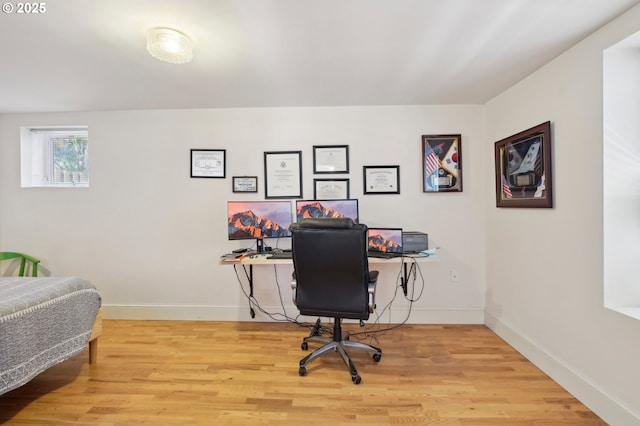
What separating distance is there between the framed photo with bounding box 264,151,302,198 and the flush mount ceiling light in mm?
1378

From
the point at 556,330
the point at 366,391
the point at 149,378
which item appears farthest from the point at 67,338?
the point at 556,330

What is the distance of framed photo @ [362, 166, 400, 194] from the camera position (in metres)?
2.99

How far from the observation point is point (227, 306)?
3068mm

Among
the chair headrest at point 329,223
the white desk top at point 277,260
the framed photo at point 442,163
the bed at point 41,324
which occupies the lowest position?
the bed at point 41,324

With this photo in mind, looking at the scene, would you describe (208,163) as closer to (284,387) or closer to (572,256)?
(284,387)

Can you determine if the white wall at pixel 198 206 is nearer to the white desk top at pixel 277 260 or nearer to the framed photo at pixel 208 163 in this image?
the framed photo at pixel 208 163

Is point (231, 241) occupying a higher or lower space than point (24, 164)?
lower

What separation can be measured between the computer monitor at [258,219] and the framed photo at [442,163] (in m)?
1.54

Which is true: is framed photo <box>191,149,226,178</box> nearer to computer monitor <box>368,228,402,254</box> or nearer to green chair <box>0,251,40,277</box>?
computer monitor <box>368,228,402,254</box>

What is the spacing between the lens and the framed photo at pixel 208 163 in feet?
10.0

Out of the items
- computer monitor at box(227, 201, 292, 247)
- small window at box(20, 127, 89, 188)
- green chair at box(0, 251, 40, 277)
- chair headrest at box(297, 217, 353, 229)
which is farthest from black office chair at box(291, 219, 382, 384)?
green chair at box(0, 251, 40, 277)

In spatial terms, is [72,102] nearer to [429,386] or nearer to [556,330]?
[429,386]

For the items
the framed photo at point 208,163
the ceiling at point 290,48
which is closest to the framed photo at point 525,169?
the ceiling at point 290,48

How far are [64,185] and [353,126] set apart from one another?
340 centimetres
